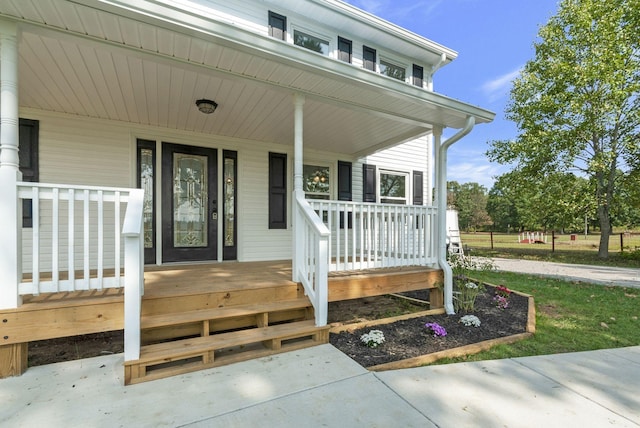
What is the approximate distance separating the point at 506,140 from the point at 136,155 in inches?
463

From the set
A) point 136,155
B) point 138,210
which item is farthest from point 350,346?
point 136,155

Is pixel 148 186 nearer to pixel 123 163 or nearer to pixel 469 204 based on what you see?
pixel 123 163

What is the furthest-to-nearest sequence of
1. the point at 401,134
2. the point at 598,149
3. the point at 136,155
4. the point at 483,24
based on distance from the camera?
the point at 598,149 → the point at 483,24 → the point at 401,134 → the point at 136,155

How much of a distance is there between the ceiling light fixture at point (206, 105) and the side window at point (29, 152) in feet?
7.07

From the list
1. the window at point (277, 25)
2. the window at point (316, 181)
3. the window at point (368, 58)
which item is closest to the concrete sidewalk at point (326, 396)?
the window at point (316, 181)

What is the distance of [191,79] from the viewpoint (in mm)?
3100

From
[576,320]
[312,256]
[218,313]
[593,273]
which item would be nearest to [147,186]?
[218,313]

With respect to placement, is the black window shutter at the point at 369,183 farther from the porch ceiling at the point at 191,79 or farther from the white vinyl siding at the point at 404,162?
the porch ceiling at the point at 191,79

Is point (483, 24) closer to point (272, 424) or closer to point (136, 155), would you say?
Answer: point (136, 155)

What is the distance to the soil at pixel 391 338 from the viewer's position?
2.68m

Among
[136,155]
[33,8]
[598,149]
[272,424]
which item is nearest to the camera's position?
[272,424]

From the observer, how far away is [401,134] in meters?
4.82

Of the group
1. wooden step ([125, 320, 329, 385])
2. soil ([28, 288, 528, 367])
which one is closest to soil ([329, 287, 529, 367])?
soil ([28, 288, 528, 367])

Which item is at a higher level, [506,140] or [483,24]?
[483,24]
